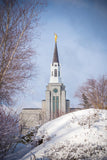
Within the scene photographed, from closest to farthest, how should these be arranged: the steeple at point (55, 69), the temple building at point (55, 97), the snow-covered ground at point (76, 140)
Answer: the snow-covered ground at point (76, 140), the temple building at point (55, 97), the steeple at point (55, 69)

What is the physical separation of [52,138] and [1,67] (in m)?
2.87

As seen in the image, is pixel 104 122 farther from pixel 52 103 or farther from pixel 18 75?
pixel 52 103

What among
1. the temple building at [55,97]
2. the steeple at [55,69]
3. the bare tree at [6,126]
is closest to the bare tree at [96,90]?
the bare tree at [6,126]

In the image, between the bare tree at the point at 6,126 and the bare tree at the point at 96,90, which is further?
the bare tree at the point at 96,90

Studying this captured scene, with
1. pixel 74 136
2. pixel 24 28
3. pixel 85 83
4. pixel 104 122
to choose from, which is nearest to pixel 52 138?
pixel 74 136

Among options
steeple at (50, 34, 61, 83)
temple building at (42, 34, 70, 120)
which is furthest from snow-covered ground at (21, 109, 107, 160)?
steeple at (50, 34, 61, 83)

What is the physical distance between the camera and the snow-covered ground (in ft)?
10.9

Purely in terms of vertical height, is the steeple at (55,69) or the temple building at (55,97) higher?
the steeple at (55,69)

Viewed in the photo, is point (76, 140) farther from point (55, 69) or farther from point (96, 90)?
point (55, 69)

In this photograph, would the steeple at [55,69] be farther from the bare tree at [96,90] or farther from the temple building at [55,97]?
the bare tree at [96,90]

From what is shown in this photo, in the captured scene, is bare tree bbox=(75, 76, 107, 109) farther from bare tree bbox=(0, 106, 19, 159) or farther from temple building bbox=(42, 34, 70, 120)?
temple building bbox=(42, 34, 70, 120)

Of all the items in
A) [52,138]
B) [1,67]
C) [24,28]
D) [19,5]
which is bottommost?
[52,138]

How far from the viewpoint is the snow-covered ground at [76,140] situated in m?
3.33

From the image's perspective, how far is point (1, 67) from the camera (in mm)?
3807
